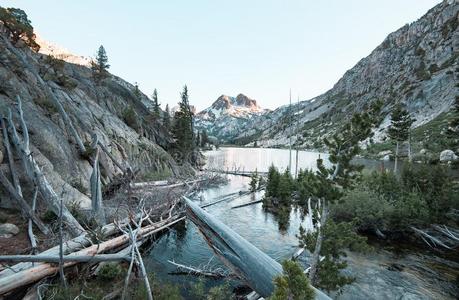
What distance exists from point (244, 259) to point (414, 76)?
144 m

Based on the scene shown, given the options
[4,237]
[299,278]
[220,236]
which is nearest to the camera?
[299,278]

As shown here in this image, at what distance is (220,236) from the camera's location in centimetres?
820

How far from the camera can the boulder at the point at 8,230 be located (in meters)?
9.54

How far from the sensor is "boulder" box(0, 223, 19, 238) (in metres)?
9.54

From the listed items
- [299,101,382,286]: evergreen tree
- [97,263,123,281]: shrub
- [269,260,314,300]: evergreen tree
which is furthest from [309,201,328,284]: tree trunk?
[97,263,123,281]: shrub

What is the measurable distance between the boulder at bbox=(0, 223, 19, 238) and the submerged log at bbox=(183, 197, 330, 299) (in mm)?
7440

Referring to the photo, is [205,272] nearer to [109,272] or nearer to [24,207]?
[109,272]

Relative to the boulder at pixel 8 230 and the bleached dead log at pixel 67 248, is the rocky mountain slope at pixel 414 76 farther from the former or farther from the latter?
the boulder at pixel 8 230

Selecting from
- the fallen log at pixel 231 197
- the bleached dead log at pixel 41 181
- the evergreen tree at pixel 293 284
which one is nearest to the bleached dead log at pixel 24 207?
the bleached dead log at pixel 41 181

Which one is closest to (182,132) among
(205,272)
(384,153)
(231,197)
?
(231,197)

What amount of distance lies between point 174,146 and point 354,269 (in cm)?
4014

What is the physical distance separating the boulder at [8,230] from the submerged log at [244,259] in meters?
7.44

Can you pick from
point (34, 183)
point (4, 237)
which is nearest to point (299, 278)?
point (4, 237)

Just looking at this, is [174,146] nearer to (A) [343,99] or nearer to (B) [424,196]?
(B) [424,196]
